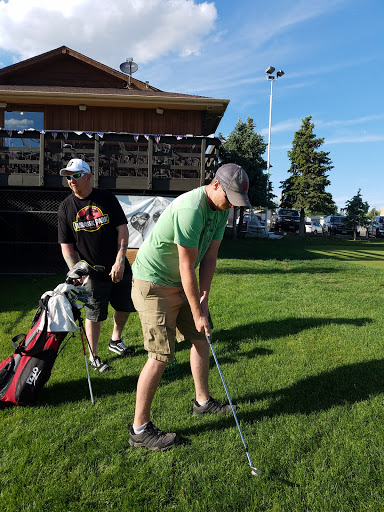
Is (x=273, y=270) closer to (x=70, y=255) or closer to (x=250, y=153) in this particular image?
(x=70, y=255)

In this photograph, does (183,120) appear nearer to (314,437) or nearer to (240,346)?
(240,346)

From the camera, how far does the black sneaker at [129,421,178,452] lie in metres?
2.46

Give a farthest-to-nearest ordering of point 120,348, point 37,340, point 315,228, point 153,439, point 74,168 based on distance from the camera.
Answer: point 315,228 → point 120,348 → point 74,168 → point 37,340 → point 153,439

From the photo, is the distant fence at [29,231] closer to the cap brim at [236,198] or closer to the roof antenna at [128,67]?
the roof antenna at [128,67]

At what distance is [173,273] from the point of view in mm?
2541

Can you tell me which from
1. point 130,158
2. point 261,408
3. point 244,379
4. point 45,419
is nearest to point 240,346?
point 244,379

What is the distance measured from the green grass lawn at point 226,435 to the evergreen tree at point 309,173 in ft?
93.9

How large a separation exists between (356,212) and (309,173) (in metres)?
5.11

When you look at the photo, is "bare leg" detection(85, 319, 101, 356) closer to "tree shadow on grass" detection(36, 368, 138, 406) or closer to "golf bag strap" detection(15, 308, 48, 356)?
"tree shadow on grass" detection(36, 368, 138, 406)

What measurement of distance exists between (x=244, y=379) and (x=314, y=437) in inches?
36.5

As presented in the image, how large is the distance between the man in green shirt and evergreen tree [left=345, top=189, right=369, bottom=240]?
98.8 feet

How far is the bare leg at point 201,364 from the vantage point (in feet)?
9.31

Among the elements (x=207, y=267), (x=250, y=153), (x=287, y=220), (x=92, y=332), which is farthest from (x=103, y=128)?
(x=287, y=220)

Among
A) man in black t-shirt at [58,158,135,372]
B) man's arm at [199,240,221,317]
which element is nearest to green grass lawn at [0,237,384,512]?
man in black t-shirt at [58,158,135,372]
